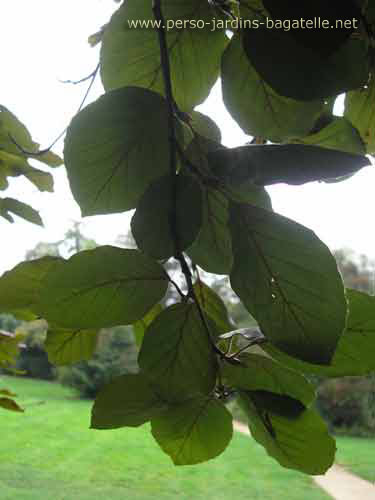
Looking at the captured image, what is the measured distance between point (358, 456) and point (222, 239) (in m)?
6.26

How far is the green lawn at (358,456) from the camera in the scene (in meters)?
5.33

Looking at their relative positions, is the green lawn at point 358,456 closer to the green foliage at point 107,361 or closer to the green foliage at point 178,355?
the green foliage at point 107,361

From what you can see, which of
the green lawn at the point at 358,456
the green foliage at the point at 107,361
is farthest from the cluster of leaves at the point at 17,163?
the green foliage at the point at 107,361

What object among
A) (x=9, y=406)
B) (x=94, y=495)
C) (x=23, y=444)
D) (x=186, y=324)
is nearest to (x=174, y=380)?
(x=186, y=324)

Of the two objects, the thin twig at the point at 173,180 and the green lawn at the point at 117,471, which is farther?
the green lawn at the point at 117,471

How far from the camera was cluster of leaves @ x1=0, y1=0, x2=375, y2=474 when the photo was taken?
6.1 inches

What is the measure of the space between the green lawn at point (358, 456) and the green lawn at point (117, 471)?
0.69 m

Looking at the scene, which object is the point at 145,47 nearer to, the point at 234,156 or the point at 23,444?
the point at 234,156

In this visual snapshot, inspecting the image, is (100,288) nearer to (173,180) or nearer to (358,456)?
(173,180)

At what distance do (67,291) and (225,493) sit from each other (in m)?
4.81

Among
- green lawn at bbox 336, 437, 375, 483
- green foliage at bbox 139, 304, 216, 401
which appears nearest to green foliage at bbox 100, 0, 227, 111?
green foliage at bbox 139, 304, 216, 401

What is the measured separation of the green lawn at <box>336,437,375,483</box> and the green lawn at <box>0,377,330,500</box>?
0.69 metres

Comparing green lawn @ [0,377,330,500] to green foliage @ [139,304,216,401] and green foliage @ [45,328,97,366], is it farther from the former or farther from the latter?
green foliage @ [139,304,216,401]

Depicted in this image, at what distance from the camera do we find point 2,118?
386mm
